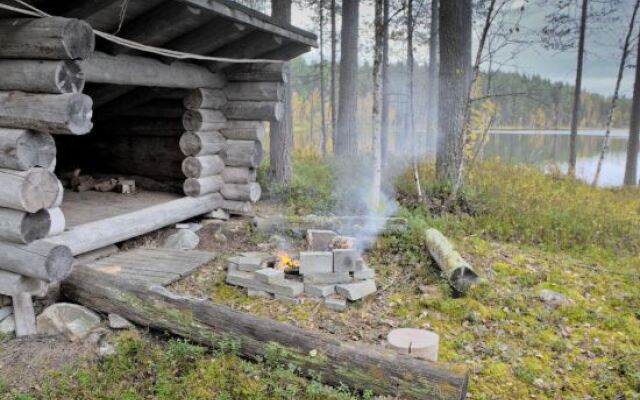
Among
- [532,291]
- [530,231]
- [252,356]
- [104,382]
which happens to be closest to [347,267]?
[252,356]

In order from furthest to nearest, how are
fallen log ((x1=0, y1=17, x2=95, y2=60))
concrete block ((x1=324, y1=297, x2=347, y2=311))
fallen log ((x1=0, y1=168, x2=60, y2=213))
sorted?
concrete block ((x1=324, y1=297, x2=347, y2=311)), fallen log ((x1=0, y1=168, x2=60, y2=213)), fallen log ((x1=0, y1=17, x2=95, y2=60))

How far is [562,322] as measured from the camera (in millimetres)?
5453

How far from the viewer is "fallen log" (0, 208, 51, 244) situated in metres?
4.54

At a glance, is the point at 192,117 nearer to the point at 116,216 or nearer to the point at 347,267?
the point at 116,216

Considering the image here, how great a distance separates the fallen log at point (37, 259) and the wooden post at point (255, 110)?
409 centimetres

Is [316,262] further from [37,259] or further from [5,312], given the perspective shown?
[5,312]

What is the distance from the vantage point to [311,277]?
5.82 meters

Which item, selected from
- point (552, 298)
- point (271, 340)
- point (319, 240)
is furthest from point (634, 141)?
point (271, 340)

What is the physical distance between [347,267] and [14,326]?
3.57 meters

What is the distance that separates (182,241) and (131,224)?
773 mm

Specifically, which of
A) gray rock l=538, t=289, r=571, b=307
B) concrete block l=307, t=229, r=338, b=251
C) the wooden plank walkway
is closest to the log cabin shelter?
the wooden plank walkway

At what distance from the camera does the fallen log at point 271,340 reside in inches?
144

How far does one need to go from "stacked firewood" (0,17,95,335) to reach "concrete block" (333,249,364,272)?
2.89m

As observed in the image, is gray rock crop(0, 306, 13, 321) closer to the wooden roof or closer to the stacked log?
the wooden roof
